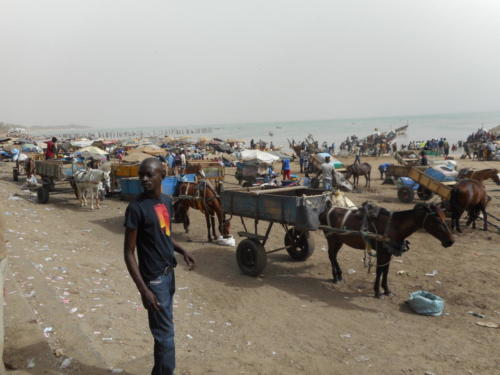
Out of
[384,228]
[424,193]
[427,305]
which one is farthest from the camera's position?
[424,193]

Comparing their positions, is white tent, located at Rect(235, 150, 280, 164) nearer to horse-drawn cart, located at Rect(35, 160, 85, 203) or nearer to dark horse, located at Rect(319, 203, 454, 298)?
horse-drawn cart, located at Rect(35, 160, 85, 203)

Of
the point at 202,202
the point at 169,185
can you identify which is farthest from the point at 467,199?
the point at 169,185

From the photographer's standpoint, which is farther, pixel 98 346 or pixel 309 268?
pixel 309 268

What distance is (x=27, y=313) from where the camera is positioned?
15.2ft

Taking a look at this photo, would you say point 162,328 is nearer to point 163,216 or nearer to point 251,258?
point 163,216

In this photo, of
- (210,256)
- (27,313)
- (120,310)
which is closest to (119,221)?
(210,256)

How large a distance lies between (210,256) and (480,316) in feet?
18.9

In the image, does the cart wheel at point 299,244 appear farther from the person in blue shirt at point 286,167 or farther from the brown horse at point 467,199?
the person in blue shirt at point 286,167

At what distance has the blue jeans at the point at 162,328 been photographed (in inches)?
132

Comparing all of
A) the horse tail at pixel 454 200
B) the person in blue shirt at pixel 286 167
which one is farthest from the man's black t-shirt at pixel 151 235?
the person in blue shirt at pixel 286 167

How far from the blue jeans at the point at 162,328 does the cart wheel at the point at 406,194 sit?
14.8m

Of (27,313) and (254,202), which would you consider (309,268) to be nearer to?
(254,202)

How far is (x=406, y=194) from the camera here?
16.3m

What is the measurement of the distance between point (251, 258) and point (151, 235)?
4965 millimetres
